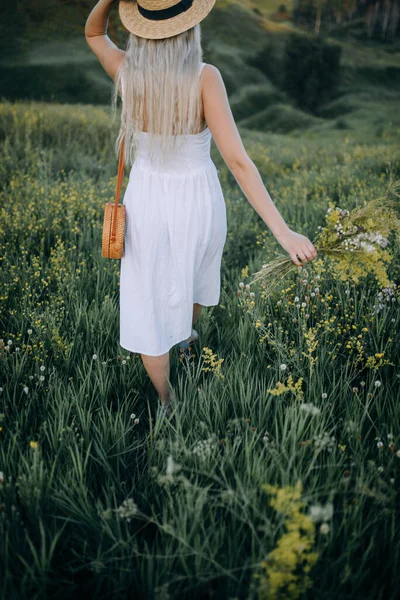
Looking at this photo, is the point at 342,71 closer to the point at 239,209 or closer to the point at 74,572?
the point at 239,209

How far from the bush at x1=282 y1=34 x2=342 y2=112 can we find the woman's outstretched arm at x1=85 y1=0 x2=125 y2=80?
13801mm

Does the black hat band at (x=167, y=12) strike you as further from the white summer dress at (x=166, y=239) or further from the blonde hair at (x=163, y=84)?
the white summer dress at (x=166, y=239)

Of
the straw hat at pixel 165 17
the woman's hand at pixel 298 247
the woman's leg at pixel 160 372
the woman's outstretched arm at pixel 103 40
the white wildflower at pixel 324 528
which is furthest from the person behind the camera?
the woman's leg at pixel 160 372

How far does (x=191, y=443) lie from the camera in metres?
2.19

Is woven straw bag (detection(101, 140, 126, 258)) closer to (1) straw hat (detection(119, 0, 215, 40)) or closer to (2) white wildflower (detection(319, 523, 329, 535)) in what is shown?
(1) straw hat (detection(119, 0, 215, 40))

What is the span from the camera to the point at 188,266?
2447 mm

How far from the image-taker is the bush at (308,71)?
15.0m

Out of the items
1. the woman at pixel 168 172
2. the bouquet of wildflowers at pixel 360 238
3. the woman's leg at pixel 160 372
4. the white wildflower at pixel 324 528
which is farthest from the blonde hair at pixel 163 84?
the white wildflower at pixel 324 528

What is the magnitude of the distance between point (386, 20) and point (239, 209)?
49.9ft

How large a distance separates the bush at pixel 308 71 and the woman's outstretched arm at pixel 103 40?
1380 centimetres

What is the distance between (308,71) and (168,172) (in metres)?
14.9

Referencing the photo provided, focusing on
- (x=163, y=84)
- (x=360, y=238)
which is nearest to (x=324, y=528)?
(x=360, y=238)

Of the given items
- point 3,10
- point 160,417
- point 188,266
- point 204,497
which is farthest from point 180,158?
point 3,10

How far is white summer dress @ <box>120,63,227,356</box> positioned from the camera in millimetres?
2330
